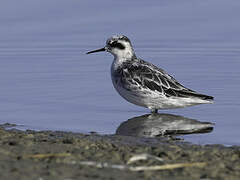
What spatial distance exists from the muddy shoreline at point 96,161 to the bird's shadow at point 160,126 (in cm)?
213

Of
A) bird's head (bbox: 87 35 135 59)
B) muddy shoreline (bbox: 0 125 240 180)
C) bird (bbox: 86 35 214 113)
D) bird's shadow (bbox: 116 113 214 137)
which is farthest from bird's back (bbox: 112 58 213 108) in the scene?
muddy shoreline (bbox: 0 125 240 180)

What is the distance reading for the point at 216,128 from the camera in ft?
39.9

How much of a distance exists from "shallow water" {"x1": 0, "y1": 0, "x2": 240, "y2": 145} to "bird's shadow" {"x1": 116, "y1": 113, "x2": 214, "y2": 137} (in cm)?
20

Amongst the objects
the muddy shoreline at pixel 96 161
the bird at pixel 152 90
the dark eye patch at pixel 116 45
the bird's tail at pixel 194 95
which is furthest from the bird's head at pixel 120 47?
the muddy shoreline at pixel 96 161

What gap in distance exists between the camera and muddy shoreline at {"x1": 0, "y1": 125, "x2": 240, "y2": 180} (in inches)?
293

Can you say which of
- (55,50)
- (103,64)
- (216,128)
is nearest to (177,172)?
(216,128)

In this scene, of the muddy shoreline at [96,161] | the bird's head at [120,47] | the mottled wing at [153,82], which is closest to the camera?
the muddy shoreline at [96,161]

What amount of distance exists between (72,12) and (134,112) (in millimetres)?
6795

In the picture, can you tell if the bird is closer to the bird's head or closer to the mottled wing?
the mottled wing

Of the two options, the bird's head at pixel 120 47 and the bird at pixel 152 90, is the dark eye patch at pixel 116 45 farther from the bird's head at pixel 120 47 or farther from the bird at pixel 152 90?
the bird at pixel 152 90

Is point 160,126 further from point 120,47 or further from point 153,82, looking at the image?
point 120,47

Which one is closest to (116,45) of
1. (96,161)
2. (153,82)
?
(153,82)

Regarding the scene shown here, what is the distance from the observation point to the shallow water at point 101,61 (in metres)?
13.0

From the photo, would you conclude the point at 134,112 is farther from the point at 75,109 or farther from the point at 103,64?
the point at 103,64
